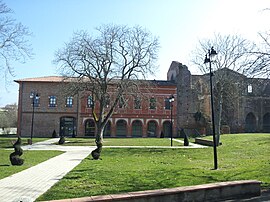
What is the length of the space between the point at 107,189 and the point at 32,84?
44484mm

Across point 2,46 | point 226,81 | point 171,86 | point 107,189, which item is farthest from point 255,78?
point 171,86

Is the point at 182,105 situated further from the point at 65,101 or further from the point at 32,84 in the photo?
the point at 32,84

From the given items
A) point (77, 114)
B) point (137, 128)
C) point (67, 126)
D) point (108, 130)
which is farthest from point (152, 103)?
point (67, 126)

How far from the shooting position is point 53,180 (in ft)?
32.5

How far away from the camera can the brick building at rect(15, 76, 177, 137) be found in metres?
47.8

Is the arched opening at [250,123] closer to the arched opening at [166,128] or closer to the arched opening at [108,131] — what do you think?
the arched opening at [166,128]

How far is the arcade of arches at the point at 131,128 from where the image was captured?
4962 cm

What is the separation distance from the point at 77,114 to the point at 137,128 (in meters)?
10.7

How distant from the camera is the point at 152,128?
51188 millimetres

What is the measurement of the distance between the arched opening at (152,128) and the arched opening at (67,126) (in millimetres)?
12928

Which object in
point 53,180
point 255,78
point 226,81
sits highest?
point 226,81

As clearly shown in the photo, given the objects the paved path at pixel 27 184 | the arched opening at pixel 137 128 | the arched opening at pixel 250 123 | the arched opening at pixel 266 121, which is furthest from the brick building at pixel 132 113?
the paved path at pixel 27 184

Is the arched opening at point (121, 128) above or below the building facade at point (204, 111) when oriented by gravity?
below

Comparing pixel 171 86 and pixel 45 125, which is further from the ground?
pixel 171 86
